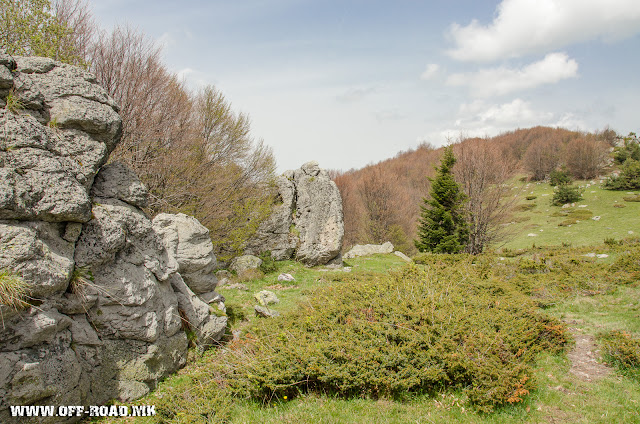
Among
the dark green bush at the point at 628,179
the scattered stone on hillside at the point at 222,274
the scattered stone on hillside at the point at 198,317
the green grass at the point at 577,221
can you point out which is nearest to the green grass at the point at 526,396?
the scattered stone on hillside at the point at 198,317

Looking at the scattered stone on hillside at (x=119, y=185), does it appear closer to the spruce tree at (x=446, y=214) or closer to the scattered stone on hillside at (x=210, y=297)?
the scattered stone on hillside at (x=210, y=297)

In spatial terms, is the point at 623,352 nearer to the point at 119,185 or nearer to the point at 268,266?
the point at 119,185

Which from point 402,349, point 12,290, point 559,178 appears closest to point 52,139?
point 12,290

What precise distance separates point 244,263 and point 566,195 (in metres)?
33.7

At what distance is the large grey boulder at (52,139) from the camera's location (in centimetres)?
528

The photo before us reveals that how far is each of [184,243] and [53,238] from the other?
3.41m

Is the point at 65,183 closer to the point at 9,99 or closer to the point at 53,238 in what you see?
the point at 53,238

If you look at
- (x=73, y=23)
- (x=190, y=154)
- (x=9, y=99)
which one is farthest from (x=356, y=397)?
(x=73, y=23)

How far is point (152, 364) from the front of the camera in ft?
22.2

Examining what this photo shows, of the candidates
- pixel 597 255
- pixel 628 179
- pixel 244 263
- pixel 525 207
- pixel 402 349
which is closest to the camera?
pixel 402 349

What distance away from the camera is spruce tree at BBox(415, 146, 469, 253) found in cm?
2127

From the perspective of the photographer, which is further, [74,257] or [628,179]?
[628,179]

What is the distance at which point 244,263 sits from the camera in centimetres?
1630

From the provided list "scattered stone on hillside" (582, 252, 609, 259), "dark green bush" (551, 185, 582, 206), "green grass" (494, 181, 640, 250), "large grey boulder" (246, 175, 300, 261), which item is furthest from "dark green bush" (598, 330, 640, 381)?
"dark green bush" (551, 185, 582, 206)
